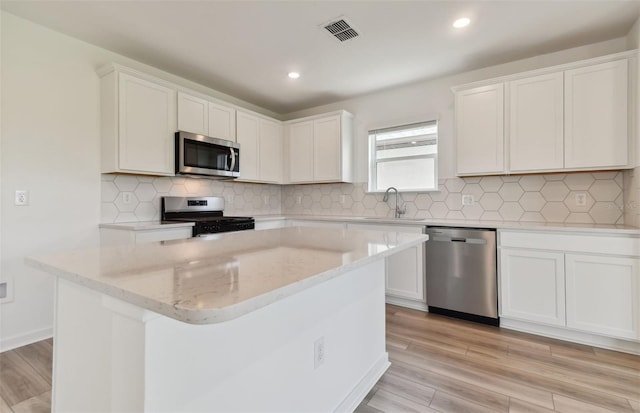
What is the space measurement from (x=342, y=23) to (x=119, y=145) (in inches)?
83.7

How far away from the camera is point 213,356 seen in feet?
2.92

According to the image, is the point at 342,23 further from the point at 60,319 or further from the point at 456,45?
the point at 60,319

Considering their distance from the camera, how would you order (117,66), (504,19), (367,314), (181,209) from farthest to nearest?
1. (181,209)
2. (117,66)
3. (504,19)
4. (367,314)

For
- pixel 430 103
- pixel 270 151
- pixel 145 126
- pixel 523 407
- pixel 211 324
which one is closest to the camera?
pixel 211 324

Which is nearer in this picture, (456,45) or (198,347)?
(198,347)

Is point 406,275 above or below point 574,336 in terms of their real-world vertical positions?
above

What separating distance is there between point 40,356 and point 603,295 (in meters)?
4.03

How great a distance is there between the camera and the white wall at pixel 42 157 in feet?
7.45

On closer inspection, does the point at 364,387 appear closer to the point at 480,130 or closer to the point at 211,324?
the point at 211,324

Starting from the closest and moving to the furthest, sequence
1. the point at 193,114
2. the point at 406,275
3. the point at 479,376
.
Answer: the point at 479,376, the point at 406,275, the point at 193,114

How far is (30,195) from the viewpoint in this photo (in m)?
2.36

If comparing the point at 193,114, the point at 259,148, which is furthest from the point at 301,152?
the point at 193,114

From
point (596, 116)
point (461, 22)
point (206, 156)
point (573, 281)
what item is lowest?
point (573, 281)

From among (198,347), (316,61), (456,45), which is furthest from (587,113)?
(198,347)
